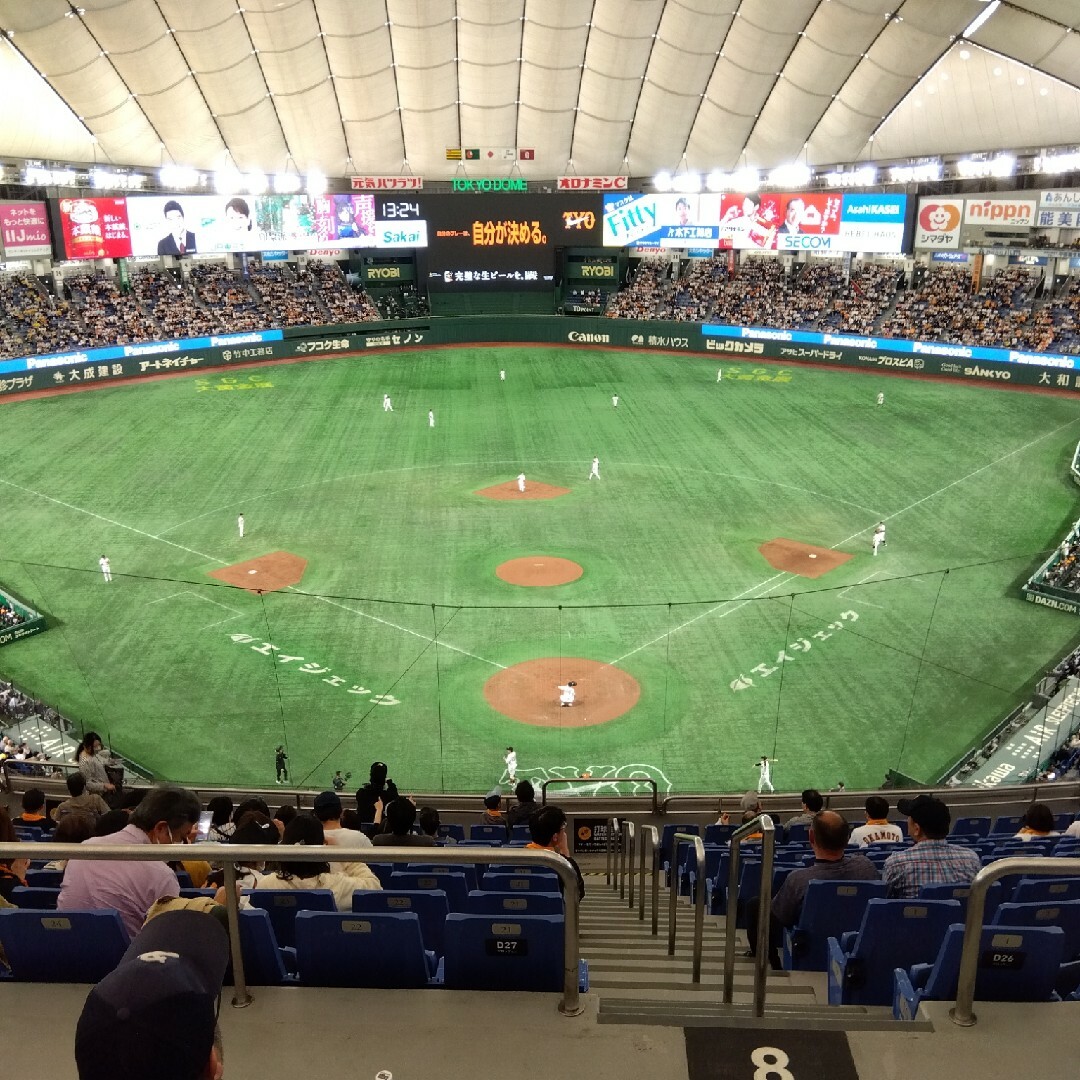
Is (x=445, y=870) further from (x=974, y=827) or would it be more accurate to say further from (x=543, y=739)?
(x=543, y=739)

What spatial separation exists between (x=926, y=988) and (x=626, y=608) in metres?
22.4

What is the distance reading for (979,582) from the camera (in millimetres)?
29141

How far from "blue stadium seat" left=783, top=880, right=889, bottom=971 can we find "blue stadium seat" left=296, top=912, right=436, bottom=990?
3.15 metres

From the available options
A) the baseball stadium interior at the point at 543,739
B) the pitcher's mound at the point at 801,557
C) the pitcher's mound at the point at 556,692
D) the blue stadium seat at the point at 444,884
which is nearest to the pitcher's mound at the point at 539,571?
the baseball stadium interior at the point at 543,739

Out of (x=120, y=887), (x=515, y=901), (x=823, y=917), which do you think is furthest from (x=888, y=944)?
(x=120, y=887)

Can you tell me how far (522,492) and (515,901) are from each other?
103 feet

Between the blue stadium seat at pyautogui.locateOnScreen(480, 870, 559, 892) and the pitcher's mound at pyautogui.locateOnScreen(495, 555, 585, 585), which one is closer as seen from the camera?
the blue stadium seat at pyautogui.locateOnScreen(480, 870, 559, 892)

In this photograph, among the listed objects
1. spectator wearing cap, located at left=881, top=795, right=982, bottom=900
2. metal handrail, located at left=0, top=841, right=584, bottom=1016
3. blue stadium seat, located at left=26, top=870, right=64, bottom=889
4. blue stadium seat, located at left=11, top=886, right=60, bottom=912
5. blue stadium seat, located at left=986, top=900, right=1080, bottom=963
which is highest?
metal handrail, located at left=0, top=841, right=584, bottom=1016

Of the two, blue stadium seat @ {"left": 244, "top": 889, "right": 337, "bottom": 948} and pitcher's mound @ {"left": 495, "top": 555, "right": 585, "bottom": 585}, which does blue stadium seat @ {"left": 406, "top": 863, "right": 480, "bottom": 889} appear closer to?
blue stadium seat @ {"left": 244, "top": 889, "right": 337, "bottom": 948}

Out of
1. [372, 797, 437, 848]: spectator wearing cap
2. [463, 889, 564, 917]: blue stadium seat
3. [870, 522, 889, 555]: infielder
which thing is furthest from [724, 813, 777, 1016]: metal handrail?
[870, 522, 889, 555]: infielder

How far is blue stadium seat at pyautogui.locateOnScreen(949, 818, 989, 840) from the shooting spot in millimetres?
13309

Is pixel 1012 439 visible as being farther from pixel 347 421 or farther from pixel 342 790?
pixel 342 790

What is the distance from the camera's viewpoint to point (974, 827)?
44.2ft

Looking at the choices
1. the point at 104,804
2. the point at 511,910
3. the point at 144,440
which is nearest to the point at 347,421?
the point at 144,440
